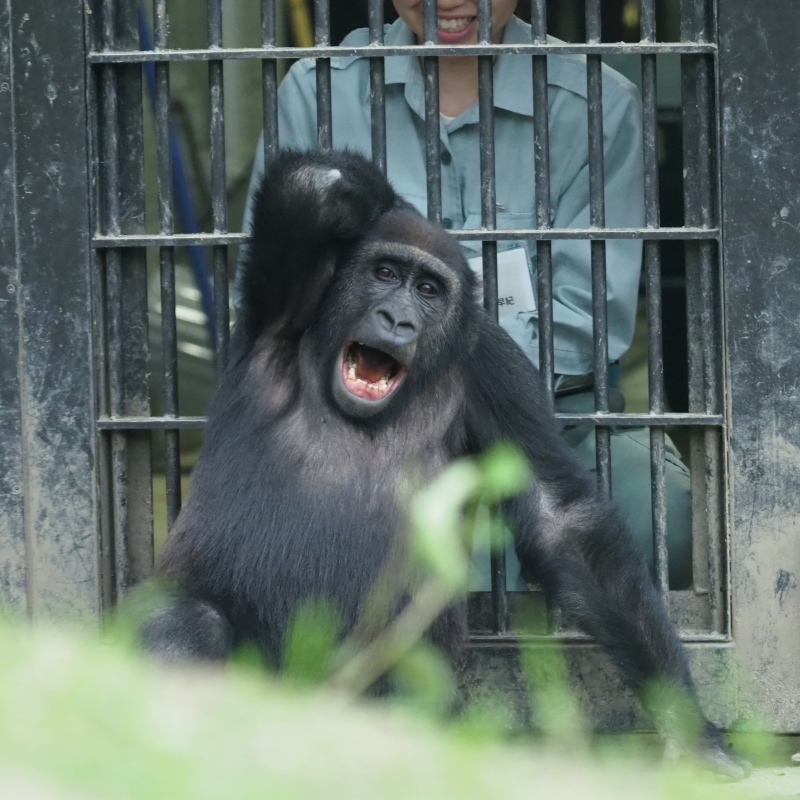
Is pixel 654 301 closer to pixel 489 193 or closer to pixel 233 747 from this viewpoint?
pixel 489 193

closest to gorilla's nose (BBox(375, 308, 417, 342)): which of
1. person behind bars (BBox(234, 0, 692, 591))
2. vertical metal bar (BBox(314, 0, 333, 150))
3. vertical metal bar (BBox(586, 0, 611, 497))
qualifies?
vertical metal bar (BBox(314, 0, 333, 150))

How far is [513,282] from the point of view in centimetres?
441

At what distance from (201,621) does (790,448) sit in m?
1.73

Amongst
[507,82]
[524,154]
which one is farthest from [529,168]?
[507,82]

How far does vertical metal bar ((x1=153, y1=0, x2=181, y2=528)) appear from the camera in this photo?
4059mm

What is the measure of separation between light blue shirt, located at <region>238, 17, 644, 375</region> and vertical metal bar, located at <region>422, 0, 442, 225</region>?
47cm

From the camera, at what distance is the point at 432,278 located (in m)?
3.76

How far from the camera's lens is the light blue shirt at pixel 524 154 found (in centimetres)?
450

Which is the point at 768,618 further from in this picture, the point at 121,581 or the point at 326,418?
the point at 121,581

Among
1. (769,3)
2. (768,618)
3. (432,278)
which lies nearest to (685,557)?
(768,618)

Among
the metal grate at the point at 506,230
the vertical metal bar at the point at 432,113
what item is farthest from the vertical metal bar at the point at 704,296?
the vertical metal bar at the point at 432,113

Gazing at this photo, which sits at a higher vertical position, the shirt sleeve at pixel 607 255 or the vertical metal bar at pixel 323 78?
the vertical metal bar at pixel 323 78

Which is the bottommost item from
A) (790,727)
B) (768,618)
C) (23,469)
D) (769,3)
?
(790,727)

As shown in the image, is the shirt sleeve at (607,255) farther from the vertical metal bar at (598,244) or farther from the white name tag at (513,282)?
the vertical metal bar at (598,244)
